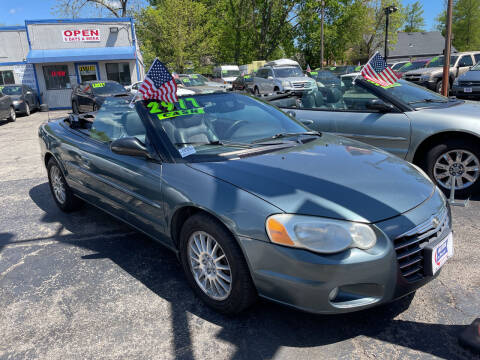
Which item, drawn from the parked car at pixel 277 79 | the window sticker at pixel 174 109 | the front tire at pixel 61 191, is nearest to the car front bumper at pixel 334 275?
the window sticker at pixel 174 109

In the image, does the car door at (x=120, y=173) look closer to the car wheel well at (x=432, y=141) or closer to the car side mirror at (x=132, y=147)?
the car side mirror at (x=132, y=147)

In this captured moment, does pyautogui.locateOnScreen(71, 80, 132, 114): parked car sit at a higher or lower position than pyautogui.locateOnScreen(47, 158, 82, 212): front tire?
higher

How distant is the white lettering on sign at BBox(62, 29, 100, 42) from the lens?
929 inches

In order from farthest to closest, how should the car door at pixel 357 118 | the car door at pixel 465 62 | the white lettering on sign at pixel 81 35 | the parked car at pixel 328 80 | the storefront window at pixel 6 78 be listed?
the storefront window at pixel 6 78 → the white lettering on sign at pixel 81 35 → the car door at pixel 465 62 → the parked car at pixel 328 80 → the car door at pixel 357 118

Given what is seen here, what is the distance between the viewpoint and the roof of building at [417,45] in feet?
209

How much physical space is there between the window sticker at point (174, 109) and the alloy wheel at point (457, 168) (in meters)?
2.98

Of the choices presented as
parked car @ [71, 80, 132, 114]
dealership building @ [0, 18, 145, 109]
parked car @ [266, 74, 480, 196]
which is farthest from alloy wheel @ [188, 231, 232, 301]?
dealership building @ [0, 18, 145, 109]

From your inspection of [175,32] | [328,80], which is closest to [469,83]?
[328,80]

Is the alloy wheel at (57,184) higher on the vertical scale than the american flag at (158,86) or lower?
lower

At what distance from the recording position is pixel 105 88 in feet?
54.9

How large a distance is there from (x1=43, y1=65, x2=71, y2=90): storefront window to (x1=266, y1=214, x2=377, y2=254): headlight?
79.1 ft

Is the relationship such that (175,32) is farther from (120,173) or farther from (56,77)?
→ (120,173)

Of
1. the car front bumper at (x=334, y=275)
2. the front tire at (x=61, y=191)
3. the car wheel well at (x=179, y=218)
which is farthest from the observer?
the front tire at (x=61, y=191)

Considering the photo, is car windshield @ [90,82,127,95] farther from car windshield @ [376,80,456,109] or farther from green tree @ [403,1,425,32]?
green tree @ [403,1,425,32]
